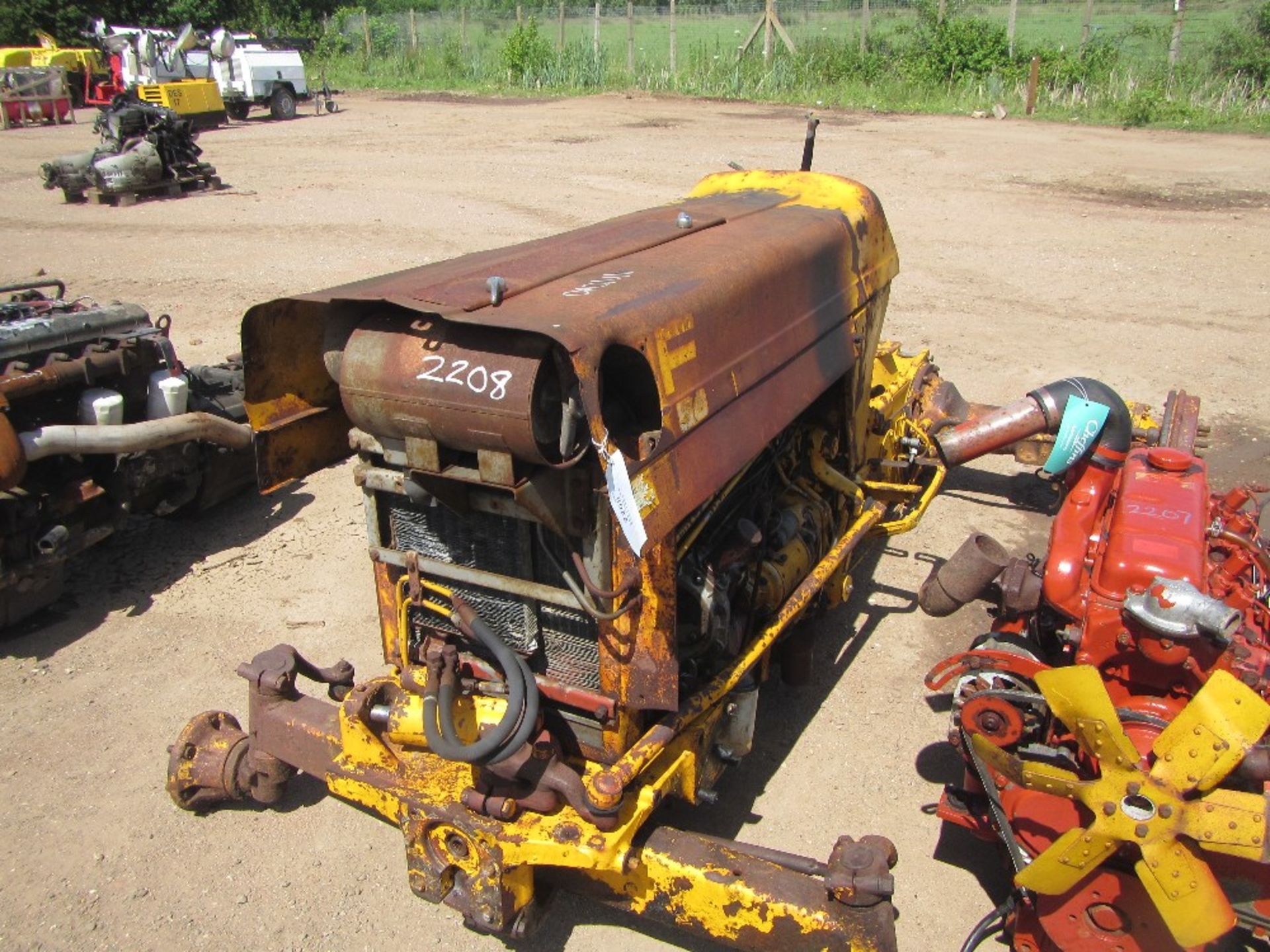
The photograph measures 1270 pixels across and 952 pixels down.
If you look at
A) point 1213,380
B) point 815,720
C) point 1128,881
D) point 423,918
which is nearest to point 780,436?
point 815,720

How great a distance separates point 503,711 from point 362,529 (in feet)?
10.5

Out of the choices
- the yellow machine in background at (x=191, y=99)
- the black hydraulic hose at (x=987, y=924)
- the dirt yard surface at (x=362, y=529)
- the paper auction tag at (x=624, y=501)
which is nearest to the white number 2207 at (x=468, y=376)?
the paper auction tag at (x=624, y=501)

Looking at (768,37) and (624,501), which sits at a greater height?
(768,37)

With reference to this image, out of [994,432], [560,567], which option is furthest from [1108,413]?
[560,567]

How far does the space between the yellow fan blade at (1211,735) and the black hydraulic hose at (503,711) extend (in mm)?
1853

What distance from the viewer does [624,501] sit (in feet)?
8.89

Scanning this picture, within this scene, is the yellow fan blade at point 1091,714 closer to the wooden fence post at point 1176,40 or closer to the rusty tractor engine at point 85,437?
the rusty tractor engine at point 85,437

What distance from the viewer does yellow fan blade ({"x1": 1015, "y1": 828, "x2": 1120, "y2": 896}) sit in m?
3.01

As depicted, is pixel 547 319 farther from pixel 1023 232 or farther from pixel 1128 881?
pixel 1023 232

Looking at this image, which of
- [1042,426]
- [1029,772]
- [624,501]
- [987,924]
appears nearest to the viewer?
[624,501]

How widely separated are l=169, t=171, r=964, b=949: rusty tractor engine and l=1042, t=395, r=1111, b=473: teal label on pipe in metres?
0.99

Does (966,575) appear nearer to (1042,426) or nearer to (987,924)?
(1042,426)

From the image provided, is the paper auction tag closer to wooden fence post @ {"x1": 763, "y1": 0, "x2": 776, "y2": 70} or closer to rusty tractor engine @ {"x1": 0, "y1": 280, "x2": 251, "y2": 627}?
rusty tractor engine @ {"x1": 0, "y1": 280, "x2": 251, "y2": 627}

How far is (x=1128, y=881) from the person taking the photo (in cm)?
311
